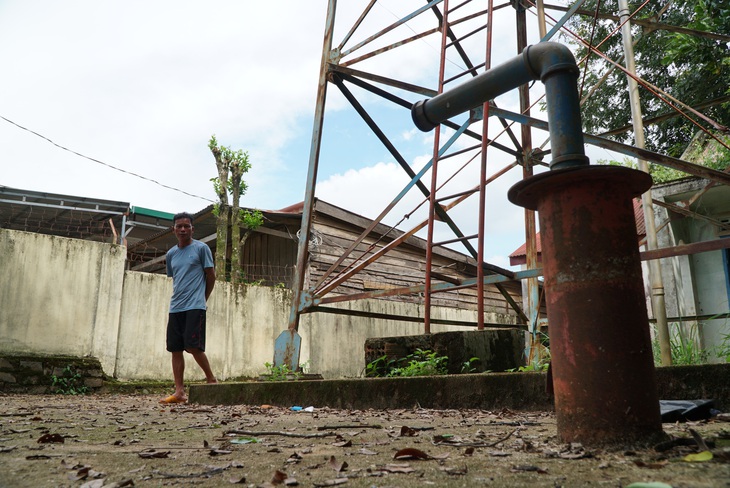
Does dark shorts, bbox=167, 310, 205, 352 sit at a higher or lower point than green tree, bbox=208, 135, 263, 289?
lower

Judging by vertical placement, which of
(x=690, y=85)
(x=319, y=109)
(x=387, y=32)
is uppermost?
(x=690, y=85)

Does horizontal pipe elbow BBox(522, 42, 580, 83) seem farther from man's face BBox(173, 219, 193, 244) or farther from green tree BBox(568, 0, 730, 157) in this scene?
green tree BBox(568, 0, 730, 157)

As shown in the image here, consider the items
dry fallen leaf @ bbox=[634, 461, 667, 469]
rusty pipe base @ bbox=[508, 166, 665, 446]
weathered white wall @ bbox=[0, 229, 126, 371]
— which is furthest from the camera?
weathered white wall @ bbox=[0, 229, 126, 371]

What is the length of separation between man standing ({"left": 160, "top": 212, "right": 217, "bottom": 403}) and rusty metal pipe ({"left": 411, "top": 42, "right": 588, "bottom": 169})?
3624 mm

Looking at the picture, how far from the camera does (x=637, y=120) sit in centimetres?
554

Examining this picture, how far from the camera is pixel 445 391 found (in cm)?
397

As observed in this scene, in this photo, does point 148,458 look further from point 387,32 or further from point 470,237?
point 387,32

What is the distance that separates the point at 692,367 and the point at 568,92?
181cm

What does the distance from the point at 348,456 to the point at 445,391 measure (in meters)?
2.04

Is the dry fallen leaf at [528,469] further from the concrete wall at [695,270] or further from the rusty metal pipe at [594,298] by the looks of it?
the concrete wall at [695,270]

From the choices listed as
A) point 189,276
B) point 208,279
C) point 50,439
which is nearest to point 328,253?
point 208,279

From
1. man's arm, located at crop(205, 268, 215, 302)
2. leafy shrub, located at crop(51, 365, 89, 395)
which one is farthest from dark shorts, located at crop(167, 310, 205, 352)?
leafy shrub, located at crop(51, 365, 89, 395)

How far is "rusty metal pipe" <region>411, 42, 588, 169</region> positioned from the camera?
6.89ft

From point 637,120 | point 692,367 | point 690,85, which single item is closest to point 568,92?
point 692,367
